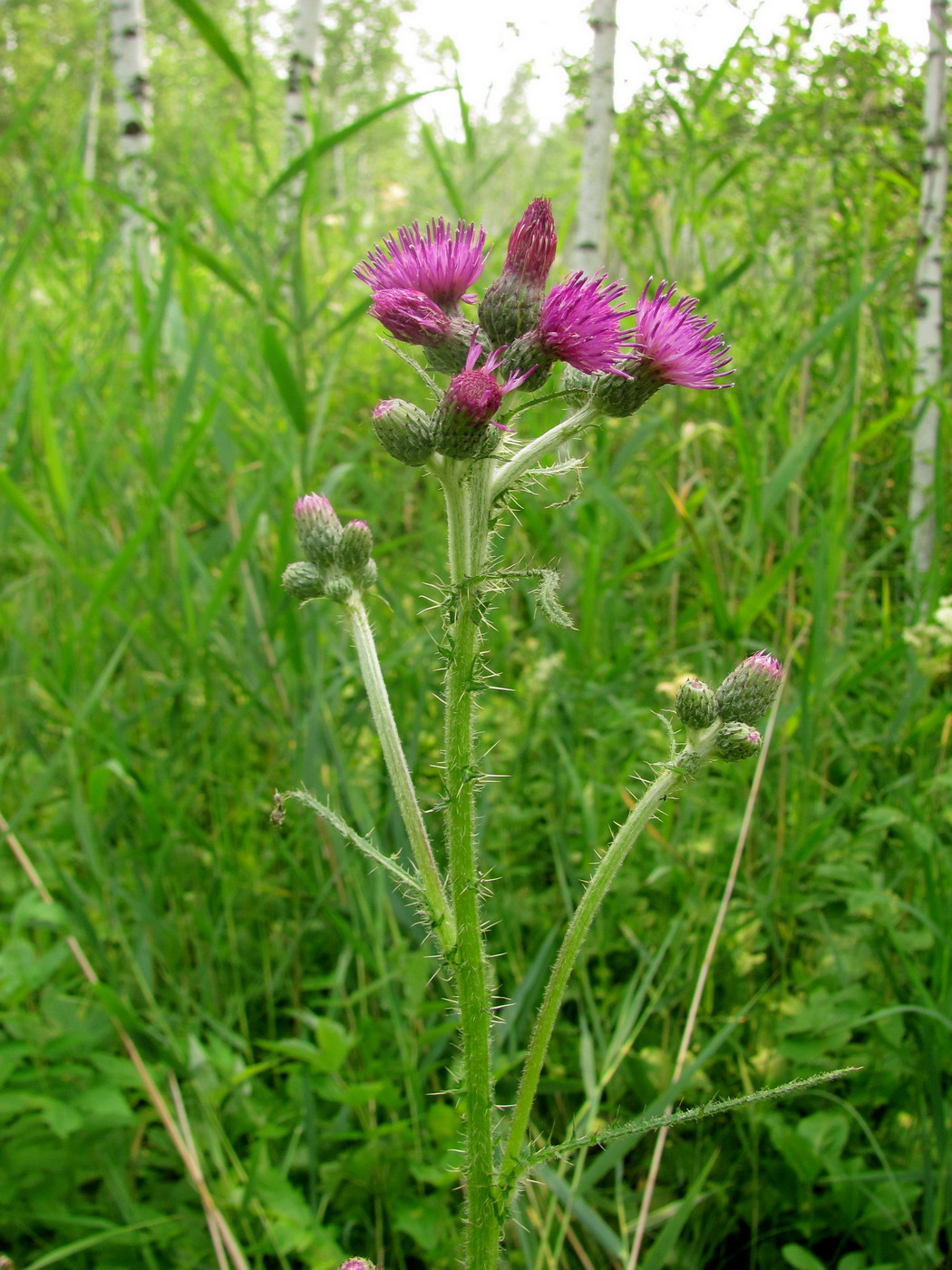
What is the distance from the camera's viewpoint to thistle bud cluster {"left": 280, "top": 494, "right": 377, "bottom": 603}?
4.16 feet

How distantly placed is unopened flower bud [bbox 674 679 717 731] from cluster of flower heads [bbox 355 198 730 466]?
0.35 metres

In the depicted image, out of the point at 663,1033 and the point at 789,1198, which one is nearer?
the point at 789,1198

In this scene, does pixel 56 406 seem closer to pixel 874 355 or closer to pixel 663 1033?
pixel 663 1033

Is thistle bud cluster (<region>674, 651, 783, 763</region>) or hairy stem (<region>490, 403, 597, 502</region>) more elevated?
hairy stem (<region>490, 403, 597, 502</region>)

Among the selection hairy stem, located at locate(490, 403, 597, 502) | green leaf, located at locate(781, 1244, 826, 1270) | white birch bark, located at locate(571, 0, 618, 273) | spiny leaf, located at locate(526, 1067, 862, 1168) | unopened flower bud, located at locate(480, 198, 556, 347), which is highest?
white birch bark, located at locate(571, 0, 618, 273)

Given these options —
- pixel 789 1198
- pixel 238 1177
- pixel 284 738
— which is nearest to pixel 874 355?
pixel 284 738

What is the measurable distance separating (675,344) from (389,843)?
1.43 m

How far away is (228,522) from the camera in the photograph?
2.64m

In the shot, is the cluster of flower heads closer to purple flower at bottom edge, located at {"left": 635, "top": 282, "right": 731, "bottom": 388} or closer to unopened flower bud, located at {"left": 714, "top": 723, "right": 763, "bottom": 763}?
purple flower at bottom edge, located at {"left": 635, "top": 282, "right": 731, "bottom": 388}

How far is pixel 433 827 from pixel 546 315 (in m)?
1.64

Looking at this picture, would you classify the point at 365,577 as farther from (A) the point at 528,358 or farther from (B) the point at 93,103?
(B) the point at 93,103

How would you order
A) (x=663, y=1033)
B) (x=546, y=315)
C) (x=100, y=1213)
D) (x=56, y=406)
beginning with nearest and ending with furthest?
(x=546, y=315) → (x=100, y=1213) → (x=663, y=1033) → (x=56, y=406)

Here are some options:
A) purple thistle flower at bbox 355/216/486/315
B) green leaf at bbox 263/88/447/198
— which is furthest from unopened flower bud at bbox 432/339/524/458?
green leaf at bbox 263/88/447/198

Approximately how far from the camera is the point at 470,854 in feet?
3.58
